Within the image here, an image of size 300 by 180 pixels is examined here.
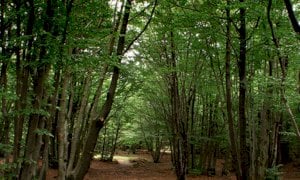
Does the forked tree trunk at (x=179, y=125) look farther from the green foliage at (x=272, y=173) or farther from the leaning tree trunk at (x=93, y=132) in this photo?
the leaning tree trunk at (x=93, y=132)

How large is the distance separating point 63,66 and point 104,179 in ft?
44.1

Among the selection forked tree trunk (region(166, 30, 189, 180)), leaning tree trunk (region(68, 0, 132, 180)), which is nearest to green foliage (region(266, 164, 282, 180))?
forked tree trunk (region(166, 30, 189, 180))

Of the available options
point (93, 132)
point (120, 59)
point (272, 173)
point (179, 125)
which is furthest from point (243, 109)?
point (272, 173)

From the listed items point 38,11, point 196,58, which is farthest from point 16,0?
point 196,58

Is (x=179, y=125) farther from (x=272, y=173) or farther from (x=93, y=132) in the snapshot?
(x=93, y=132)

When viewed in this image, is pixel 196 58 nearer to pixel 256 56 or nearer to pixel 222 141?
pixel 256 56

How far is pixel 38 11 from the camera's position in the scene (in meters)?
7.60

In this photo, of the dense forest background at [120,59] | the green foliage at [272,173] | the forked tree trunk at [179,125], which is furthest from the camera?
the green foliage at [272,173]

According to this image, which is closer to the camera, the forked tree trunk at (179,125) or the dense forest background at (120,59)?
the dense forest background at (120,59)

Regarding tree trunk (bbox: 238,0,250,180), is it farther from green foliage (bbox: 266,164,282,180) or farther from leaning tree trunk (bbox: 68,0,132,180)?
green foliage (bbox: 266,164,282,180)

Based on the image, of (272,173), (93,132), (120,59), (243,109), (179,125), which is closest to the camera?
A: (93,132)

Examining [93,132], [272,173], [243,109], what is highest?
[243,109]

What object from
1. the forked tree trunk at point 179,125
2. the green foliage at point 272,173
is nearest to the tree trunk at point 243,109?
the forked tree trunk at point 179,125

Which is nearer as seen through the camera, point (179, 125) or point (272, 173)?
point (179, 125)
